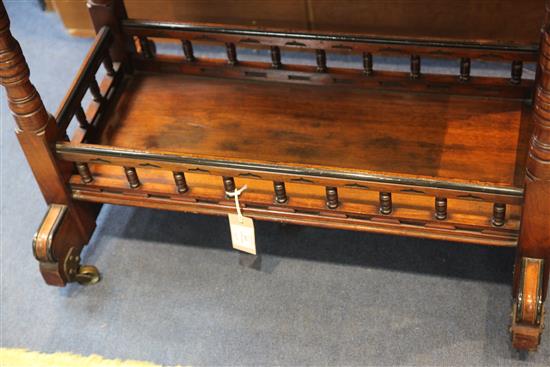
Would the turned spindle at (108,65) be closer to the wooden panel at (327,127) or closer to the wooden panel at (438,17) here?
the wooden panel at (327,127)

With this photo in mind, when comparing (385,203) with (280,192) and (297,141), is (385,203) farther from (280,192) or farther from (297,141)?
(297,141)

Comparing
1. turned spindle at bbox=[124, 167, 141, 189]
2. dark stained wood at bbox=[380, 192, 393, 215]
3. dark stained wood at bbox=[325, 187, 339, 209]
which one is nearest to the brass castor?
dark stained wood at bbox=[380, 192, 393, 215]

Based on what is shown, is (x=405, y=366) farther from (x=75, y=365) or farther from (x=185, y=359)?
(x=75, y=365)

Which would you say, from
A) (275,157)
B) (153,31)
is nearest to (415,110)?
(275,157)

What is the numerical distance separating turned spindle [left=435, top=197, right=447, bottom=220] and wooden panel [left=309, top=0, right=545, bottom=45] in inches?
27.5

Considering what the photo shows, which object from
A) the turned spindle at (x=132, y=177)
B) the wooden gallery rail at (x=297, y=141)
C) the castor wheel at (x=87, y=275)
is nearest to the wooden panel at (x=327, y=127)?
the wooden gallery rail at (x=297, y=141)

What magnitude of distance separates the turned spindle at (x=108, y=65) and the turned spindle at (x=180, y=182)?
0.41 metres

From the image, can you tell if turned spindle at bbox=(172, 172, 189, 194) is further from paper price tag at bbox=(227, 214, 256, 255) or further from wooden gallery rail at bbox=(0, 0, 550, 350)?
paper price tag at bbox=(227, 214, 256, 255)

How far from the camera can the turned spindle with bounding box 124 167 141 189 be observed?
1.73 metres

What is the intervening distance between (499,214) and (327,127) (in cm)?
46

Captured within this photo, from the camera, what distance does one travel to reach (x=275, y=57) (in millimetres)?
1969

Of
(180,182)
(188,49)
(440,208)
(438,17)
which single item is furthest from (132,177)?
(438,17)

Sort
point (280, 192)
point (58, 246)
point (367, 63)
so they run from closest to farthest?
point (280, 192) < point (58, 246) < point (367, 63)

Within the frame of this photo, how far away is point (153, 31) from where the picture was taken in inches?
77.4
